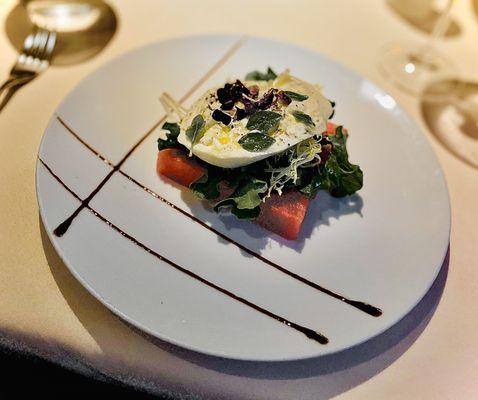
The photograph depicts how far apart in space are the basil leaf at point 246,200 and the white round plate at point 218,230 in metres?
0.06

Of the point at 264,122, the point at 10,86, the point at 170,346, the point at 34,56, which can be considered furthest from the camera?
the point at 34,56

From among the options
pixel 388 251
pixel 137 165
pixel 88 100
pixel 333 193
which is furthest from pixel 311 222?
pixel 88 100

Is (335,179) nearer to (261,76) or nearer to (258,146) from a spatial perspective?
(258,146)

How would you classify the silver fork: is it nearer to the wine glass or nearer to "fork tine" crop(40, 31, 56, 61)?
"fork tine" crop(40, 31, 56, 61)

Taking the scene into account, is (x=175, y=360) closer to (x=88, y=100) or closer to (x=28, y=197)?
(x=28, y=197)

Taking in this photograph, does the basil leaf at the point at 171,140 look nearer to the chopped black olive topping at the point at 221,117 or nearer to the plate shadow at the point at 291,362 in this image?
the chopped black olive topping at the point at 221,117

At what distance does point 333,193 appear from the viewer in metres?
1.53

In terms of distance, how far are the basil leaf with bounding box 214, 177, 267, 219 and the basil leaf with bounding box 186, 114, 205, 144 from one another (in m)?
0.21

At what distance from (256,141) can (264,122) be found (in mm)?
73

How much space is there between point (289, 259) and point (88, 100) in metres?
0.86

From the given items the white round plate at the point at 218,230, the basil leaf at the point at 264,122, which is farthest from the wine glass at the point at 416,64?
the basil leaf at the point at 264,122

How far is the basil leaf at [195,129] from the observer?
1427mm

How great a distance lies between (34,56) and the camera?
180 centimetres

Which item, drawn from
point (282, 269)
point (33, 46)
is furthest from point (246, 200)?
point (33, 46)
